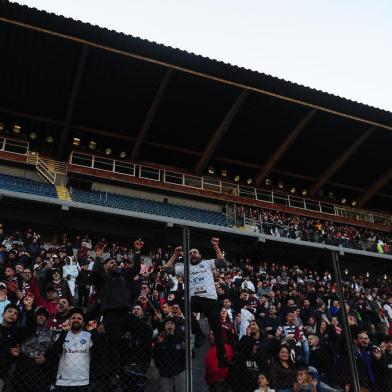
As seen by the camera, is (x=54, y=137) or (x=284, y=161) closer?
(x=54, y=137)

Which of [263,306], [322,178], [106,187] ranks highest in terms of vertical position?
[322,178]

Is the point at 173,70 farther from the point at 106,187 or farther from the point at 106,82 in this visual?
the point at 106,187

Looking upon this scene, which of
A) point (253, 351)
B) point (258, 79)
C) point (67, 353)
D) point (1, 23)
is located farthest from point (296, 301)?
point (1, 23)

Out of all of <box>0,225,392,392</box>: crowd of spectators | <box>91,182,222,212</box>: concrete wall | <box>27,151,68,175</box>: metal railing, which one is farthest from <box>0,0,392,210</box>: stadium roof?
<box>0,225,392,392</box>: crowd of spectators

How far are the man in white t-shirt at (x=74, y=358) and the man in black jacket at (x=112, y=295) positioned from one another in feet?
0.93

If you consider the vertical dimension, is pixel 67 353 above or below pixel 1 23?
below

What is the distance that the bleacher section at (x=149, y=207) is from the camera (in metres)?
21.1

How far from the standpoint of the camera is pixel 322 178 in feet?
93.5

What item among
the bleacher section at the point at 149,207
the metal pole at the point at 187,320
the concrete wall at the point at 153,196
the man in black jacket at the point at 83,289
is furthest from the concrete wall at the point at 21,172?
the metal pole at the point at 187,320

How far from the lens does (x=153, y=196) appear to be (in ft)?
83.3

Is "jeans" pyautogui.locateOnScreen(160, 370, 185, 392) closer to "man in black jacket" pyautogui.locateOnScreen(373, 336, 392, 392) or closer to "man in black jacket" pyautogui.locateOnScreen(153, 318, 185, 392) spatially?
"man in black jacket" pyautogui.locateOnScreen(153, 318, 185, 392)

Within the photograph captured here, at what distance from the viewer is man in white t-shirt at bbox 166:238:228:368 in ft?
19.5

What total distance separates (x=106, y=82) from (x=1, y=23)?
4.98m

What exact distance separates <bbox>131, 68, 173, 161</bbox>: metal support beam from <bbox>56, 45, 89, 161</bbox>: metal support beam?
3513mm
